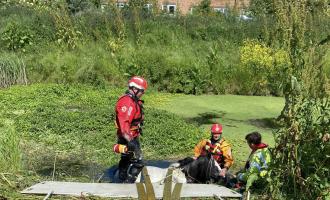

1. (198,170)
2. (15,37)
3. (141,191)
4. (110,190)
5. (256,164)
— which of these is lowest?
(198,170)

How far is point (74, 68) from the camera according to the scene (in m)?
14.6

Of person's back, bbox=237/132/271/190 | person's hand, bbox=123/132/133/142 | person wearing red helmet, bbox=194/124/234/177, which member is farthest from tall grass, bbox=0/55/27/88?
person's back, bbox=237/132/271/190

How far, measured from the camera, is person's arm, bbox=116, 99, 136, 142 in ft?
20.4

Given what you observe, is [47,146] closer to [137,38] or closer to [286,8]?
[286,8]

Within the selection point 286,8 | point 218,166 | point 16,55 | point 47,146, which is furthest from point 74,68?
point 286,8

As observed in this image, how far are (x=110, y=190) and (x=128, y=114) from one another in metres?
1.14

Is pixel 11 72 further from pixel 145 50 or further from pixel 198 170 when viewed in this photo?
pixel 198 170

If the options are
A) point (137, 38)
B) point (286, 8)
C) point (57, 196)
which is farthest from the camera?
point (137, 38)

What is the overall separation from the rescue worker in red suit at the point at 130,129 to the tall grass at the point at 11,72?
8160mm

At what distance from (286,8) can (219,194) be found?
6.83 ft

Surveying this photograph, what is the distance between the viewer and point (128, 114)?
246 inches

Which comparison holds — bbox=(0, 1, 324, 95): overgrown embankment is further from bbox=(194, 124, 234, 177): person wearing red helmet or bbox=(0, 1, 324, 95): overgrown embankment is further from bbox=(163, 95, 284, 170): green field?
bbox=(194, 124, 234, 177): person wearing red helmet

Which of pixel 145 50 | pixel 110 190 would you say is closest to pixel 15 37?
pixel 145 50

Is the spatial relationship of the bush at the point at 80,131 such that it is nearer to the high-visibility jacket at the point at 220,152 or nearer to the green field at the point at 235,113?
the green field at the point at 235,113
